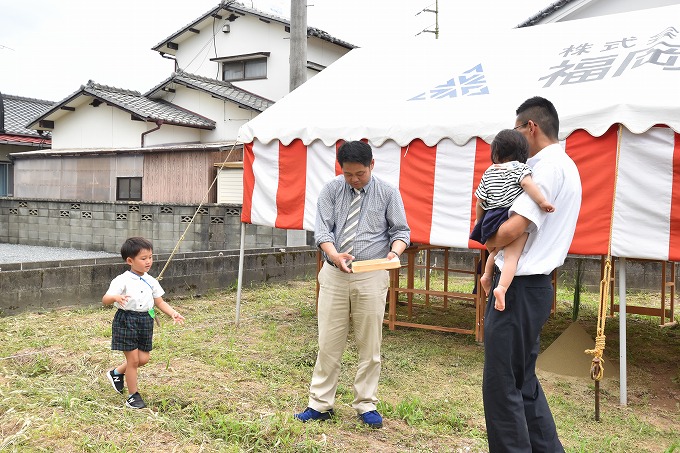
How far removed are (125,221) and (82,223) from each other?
4.69 ft

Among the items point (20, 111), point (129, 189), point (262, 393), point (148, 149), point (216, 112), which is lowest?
point (262, 393)

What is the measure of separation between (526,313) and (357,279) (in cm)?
121

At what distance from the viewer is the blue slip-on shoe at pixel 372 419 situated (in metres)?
3.84

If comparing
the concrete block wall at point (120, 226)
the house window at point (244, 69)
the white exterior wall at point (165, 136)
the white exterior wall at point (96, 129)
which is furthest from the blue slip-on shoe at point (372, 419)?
the house window at point (244, 69)

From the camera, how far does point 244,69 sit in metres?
20.4

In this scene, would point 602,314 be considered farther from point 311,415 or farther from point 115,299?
point 115,299

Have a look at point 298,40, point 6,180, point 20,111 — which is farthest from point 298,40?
point 20,111

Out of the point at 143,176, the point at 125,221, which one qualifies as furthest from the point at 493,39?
the point at 143,176

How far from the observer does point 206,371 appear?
5.00 m

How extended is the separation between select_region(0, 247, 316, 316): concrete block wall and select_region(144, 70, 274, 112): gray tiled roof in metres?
7.88

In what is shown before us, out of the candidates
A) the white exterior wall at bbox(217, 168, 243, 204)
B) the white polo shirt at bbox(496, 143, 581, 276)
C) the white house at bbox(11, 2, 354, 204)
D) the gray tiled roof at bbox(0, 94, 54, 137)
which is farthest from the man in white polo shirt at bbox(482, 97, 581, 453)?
the gray tiled roof at bbox(0, 94, 54, 137)

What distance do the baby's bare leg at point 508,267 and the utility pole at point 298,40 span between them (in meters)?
8.51

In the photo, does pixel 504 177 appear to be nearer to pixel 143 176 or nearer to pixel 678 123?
pixel 678 123

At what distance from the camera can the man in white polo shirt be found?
2.84 metres
